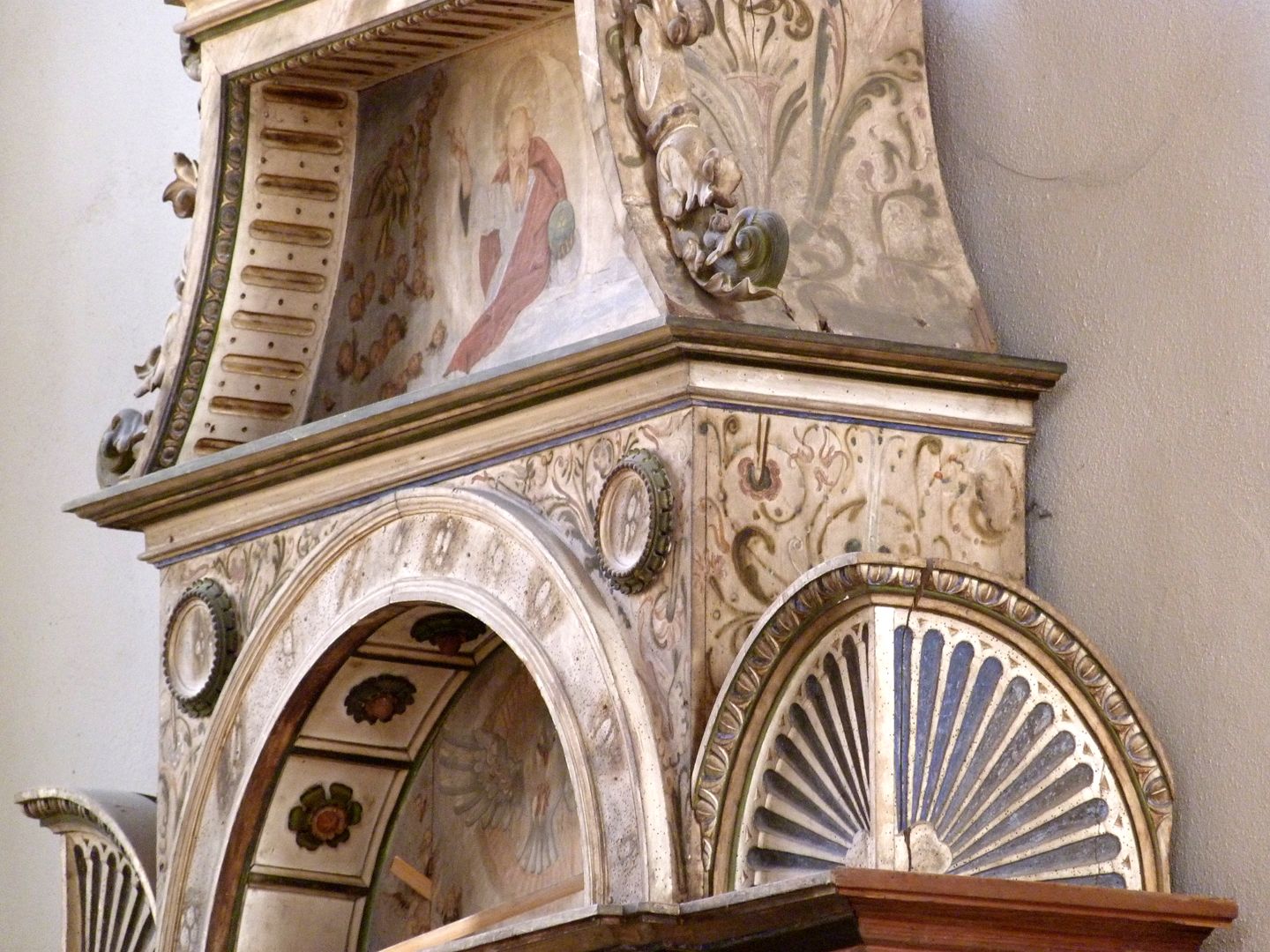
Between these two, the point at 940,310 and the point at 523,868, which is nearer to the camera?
the point at 940,310

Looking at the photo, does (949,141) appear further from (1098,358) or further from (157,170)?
(157,170)

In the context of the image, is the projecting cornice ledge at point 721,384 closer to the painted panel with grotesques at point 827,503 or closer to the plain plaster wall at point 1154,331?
the painted panel with grotesques at point 827,503

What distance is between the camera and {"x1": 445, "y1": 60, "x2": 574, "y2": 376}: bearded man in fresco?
4457 mm

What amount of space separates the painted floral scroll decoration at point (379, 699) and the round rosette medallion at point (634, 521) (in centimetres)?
72

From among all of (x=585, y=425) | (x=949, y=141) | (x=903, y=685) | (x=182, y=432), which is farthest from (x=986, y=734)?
(x=182, y=432)

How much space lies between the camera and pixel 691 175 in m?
4.04

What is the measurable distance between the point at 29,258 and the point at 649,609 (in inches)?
110

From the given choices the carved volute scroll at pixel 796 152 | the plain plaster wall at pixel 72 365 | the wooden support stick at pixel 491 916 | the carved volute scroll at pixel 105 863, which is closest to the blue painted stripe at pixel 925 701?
the carved volute scroll at pixel 796 152

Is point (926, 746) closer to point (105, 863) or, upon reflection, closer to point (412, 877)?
point (412, 877)

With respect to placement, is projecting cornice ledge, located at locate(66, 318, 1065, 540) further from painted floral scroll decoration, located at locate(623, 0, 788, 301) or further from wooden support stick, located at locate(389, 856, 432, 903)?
wooden support stick, located at locate(389, 856, 432, 903)

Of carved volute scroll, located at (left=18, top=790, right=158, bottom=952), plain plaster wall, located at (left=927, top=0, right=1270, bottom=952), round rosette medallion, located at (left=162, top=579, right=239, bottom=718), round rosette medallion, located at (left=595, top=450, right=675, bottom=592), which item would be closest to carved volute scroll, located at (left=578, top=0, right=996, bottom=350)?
plain plaster wall, located at (left=927, top=0, right=1270, bottom=952)

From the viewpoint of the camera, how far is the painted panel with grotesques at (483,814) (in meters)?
4.56

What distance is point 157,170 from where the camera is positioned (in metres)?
6.12

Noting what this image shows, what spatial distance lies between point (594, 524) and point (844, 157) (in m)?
0.66
